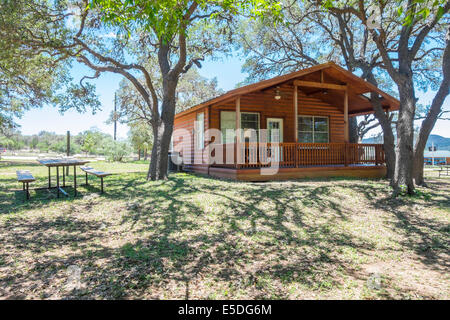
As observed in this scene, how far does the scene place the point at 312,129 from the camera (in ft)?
44.2

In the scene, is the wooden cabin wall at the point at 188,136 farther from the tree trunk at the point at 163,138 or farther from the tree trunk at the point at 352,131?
the tree trunk at the point at 352,131

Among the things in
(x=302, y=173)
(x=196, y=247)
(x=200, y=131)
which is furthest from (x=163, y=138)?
(x=196, y=247)

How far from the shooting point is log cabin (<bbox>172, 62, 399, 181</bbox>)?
993cm

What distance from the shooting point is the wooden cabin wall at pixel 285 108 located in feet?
39.5

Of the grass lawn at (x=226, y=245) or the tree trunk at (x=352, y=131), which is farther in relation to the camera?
the tree trunk at (x=352, y=131)

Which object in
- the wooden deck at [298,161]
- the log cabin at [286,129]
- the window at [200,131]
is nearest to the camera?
the wooden deck at [298,161]

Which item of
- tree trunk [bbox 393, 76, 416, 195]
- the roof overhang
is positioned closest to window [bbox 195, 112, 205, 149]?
the roof overhang

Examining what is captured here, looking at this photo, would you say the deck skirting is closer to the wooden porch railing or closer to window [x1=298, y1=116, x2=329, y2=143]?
the wooden porch railing

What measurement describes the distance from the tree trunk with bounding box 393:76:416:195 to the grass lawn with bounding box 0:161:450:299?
1.63ft

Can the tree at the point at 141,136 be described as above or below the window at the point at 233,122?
above

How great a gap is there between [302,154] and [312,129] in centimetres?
332

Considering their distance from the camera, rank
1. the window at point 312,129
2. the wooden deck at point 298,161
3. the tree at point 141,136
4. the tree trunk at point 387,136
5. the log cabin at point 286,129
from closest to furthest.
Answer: the wooden deck at point 298,161 → the log cabin at point 286,129 → the tree trunk at point 387,136 → the window at point 312,129 → the tree at point 141,136

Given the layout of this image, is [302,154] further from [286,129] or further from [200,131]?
[200,131]

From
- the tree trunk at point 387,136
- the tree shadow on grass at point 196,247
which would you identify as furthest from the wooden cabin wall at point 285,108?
the tree shadow on grass at point 196,247
